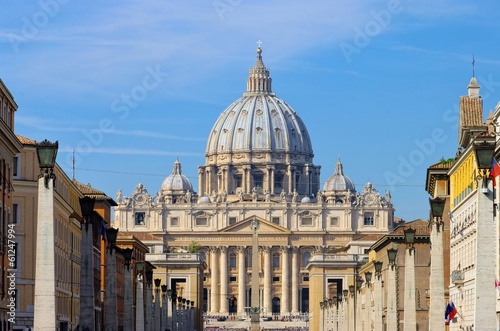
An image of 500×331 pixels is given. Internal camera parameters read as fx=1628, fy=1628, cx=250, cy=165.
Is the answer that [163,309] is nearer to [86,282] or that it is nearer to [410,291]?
[410,291]

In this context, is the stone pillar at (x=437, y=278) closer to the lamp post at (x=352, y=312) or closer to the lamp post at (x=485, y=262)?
the lamp post at (x=485, y=262)

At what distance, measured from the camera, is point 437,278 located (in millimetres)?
39469

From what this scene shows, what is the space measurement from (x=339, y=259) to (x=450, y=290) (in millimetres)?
108479

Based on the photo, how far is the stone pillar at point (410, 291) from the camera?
47.4 meters

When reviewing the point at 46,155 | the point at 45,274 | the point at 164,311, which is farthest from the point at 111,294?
the point at 164,311

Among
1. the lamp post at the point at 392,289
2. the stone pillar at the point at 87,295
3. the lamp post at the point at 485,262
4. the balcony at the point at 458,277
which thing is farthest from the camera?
the balcony at the point at 458,277

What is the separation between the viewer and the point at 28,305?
Answer: 65.3 m

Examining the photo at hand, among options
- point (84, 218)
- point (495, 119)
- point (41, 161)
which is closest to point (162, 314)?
point (495, 119)

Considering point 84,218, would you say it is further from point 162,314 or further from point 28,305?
point 162,314

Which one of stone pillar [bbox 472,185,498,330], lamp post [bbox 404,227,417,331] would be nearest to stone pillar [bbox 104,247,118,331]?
lamp post [bbox 404,227,417,331]

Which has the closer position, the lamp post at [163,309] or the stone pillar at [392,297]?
the stone pillar at [392,297]

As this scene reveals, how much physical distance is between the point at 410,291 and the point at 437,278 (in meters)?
8.34

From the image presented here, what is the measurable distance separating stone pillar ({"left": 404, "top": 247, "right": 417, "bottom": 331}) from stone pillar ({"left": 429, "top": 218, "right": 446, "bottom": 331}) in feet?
21.8

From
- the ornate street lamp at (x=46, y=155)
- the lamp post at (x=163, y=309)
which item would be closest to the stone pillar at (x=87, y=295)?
the ornate street lamp at (x=46, y=155)
